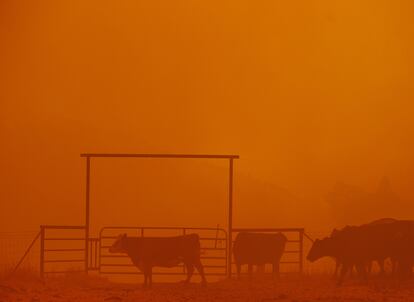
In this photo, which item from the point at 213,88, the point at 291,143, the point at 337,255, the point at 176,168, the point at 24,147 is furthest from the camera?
the point at 213,88

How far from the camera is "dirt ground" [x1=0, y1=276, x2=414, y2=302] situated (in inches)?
505

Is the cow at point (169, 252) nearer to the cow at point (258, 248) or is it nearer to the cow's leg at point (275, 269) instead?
the cow's leg at point (275, 269)

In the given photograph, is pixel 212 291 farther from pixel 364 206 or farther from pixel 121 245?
pixel 364 206

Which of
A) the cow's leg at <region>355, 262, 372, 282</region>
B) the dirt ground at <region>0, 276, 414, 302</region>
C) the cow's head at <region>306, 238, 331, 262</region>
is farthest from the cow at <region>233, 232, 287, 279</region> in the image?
the cow's leg at <region>355, 262, 372, 282</region>

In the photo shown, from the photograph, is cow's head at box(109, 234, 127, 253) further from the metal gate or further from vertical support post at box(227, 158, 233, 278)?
vertical support post at box(227, 158, 233, 278)

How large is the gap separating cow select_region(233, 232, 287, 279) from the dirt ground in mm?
1831

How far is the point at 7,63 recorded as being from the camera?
376 feet

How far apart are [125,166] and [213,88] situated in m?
47.2

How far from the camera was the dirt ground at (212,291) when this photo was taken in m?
12.8

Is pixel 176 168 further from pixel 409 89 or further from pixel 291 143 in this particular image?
pixel 409 89

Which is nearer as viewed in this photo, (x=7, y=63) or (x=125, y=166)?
(x=125, y=166)

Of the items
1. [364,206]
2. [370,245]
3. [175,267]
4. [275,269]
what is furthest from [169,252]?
[364,206]

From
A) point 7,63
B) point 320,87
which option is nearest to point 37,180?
point 7,63

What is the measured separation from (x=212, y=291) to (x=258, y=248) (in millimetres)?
4470
